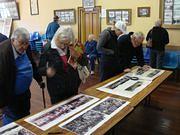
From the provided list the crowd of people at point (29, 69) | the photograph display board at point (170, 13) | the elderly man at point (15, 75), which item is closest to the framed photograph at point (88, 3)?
the photograph display board at point (170, 13)

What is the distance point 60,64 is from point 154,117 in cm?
206

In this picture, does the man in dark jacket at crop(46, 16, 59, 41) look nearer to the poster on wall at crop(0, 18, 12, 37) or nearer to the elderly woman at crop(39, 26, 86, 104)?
the poster on wall at crop(0, 18, 12, 37)

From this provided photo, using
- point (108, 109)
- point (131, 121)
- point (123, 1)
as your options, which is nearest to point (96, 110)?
point (108, 109)

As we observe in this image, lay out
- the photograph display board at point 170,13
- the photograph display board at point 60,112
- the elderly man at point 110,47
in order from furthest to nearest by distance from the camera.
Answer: the photograph display board at point 170,13 < the elderly man at point 110,47 < the photograph display board at point 60,112

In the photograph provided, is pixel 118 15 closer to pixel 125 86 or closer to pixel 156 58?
pixel 156 58

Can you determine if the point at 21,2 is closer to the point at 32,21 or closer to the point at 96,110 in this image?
the point at 32,21

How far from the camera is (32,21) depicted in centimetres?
928

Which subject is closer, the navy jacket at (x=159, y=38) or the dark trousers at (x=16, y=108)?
the dark trousers at (x=16, y=108)

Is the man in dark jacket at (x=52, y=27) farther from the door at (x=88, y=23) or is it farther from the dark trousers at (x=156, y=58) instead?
the dark trousers at (x=156, y=58)

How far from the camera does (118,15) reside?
689cm

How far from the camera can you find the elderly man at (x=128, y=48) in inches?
131

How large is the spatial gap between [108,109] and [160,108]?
2231mm

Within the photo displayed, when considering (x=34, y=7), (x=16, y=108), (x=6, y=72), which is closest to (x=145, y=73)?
(x=16, y=108)

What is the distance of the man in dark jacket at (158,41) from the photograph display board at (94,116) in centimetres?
386
